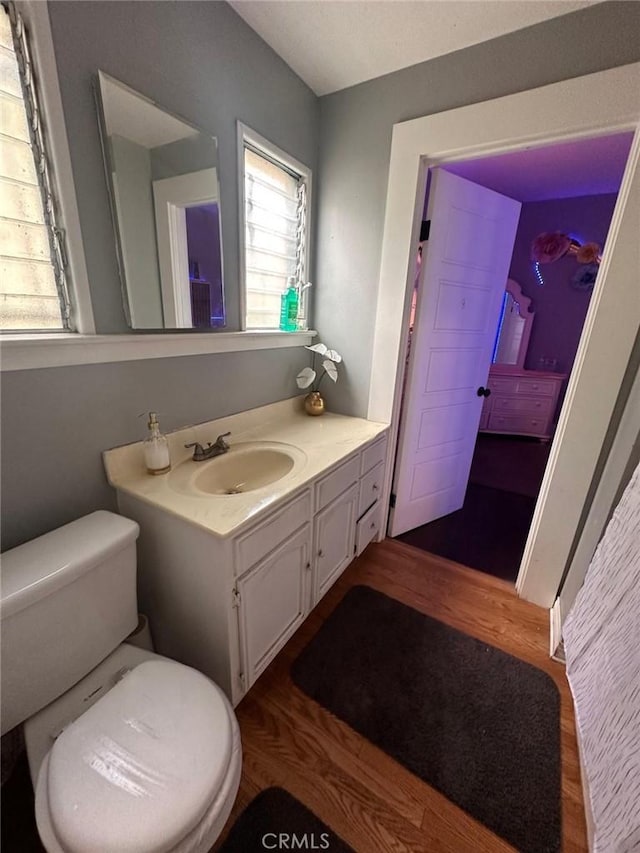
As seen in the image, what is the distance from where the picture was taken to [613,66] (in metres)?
1.12

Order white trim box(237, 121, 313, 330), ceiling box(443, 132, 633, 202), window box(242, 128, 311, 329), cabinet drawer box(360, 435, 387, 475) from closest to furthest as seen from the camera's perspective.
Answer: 1. white trim box(237, 121, 313, 330)
2. window box(242, 128, 311, 329)
3. cabinet drawer box(360, 435, 387, 475)
4. ceiling box(443, 132, 633, 202)

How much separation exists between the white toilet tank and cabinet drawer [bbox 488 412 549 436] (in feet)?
12.8

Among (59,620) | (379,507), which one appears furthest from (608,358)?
(59,620)

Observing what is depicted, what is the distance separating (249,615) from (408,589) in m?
0.97

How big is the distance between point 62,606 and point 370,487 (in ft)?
4.32

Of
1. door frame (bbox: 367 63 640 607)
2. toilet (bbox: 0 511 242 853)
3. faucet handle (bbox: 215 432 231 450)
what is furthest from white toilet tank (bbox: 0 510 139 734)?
door frame (bbox: 367 63 640 607)

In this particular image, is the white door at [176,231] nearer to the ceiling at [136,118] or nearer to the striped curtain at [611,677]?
the ceiling at [136,118]

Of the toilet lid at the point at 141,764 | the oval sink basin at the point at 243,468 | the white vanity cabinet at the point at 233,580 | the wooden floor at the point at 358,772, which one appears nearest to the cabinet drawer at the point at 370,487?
the white vanity cabinet at the point at 233,580

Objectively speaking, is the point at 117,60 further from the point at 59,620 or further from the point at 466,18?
the point at 59,620

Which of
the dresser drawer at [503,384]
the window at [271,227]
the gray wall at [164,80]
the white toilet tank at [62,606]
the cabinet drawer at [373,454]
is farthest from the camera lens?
the dresser drawer at [503,384]

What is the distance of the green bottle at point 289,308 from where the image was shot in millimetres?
1674

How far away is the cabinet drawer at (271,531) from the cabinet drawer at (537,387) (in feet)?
11.3

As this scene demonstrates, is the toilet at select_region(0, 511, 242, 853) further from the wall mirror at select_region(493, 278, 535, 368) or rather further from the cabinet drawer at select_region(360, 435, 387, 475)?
the wall mirror at select_region(493, 278, 535, 368)

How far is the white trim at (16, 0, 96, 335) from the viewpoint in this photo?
0.79m
